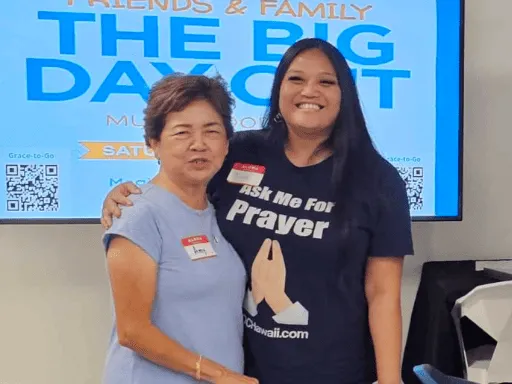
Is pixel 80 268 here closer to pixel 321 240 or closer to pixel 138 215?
pixel 138 215

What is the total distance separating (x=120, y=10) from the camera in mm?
2033

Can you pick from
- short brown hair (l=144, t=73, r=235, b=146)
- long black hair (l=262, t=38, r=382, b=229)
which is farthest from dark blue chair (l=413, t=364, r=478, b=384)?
short brown hair (l=144, t=73, r=235, b=146)

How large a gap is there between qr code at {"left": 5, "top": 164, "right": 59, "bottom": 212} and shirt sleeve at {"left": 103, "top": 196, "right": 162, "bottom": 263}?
801mm

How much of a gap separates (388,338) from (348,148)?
0.50 meters

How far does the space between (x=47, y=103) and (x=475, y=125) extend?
5.58ft

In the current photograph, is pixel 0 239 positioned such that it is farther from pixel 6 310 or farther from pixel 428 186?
pixel 428 186

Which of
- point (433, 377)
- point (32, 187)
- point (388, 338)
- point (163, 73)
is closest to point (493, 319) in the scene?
point (433, 377)

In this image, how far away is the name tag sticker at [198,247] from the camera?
1.35 metres

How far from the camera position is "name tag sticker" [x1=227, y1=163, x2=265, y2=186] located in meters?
1.57

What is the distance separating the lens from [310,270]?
57.5 inches

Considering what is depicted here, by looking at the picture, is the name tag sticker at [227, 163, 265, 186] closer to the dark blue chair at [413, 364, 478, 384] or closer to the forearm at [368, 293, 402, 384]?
the forearm at [368, 293, 402, 384]

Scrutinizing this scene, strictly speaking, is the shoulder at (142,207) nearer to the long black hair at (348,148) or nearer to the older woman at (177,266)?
the older woman at (177,266)

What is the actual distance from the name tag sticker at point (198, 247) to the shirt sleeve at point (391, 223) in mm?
420

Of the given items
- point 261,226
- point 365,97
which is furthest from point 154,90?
point 365,97
